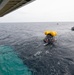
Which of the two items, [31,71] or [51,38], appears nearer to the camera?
[31,71]

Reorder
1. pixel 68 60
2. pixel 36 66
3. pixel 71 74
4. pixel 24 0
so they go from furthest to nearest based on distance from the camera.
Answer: pixel 68 60 → pixel 36 66 → pixel 71 74 → pixel 24 0

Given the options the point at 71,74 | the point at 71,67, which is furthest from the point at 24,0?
the point at 71,67

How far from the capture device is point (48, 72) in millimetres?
19812

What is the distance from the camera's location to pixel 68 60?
2461 cm

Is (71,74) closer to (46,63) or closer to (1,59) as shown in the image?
(46,63)

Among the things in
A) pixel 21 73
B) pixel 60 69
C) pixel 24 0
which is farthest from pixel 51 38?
pixel 24 0

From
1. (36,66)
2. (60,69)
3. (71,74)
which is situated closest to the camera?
(71,74)

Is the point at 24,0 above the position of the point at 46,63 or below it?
above

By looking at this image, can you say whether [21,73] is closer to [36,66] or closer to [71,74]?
[36,66]

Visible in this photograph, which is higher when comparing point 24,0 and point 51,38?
point 24,0

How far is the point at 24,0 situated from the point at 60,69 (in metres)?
12.4

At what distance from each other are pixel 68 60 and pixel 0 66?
1187 centimetres

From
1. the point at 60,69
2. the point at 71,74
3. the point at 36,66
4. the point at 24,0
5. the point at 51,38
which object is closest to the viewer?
the point at 24,0

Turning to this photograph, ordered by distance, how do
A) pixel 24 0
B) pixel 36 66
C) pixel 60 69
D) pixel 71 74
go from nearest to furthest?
pixel 24 0 < pixel 71 74 < pixel 60 69 < pixel 36 66
